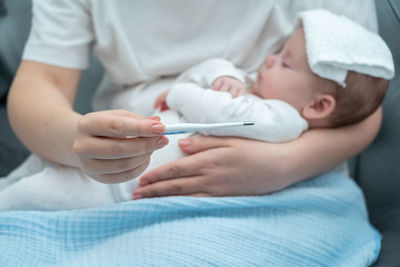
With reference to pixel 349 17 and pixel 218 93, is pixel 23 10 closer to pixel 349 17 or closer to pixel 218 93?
pixel 218 93

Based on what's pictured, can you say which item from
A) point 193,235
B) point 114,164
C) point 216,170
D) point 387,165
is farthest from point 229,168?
point 387,165

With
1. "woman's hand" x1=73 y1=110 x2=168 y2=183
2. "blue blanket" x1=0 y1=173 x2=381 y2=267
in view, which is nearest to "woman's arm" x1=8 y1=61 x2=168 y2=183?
"woman's hand" x1=73 y1=110 x2=168 y2=183

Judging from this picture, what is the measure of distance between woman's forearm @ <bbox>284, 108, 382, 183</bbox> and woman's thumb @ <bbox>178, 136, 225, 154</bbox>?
0.44 feet

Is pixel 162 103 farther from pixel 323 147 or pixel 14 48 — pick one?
pixel 14 48

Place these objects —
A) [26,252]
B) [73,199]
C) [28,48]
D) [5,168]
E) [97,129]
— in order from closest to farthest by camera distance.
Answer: [97,129] < [26,252] < [73,199] < [28,48] < [5,168]

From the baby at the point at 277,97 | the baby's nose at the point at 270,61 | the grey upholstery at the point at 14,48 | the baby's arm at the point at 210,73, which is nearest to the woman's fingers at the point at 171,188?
the baby at the point at 277,97

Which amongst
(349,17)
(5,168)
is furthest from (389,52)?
(5,168)

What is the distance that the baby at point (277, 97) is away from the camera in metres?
0.71

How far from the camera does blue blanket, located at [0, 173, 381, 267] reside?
0.60m

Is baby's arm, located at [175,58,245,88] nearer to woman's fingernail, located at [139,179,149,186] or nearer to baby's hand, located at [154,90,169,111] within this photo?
baby's hand, located at [154,90,169,111]

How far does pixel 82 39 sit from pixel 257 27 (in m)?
0.39

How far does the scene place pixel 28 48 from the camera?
31.9 inches

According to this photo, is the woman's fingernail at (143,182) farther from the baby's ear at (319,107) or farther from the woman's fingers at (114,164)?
the baby's ear at (319,107)

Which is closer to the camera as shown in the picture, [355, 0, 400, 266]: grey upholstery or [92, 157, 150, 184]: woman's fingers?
[92, 157, 150, 184]: woman's fingers
